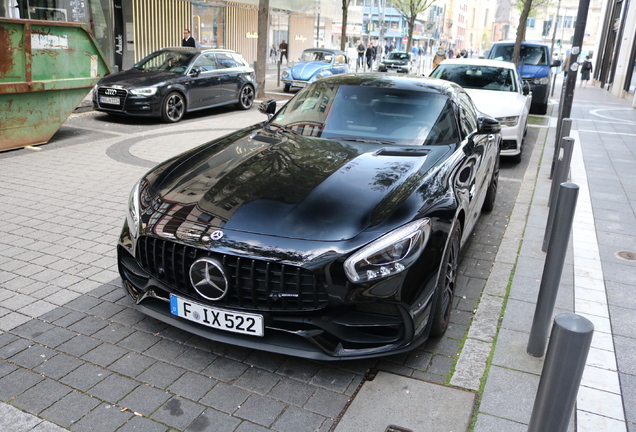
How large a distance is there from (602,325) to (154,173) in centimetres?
321

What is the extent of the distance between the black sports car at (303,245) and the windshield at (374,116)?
1.04 feet

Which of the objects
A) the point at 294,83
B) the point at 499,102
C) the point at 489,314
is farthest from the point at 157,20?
the point at 489,314

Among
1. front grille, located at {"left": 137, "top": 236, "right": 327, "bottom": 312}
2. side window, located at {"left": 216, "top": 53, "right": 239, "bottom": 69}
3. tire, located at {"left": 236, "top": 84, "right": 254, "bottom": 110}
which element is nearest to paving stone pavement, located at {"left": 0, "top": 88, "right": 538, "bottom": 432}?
front grille, located at {"left": 137, "top": 236, "right": 327, "bottom": 312}

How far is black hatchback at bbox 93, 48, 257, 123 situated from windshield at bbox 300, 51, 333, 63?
5.06m

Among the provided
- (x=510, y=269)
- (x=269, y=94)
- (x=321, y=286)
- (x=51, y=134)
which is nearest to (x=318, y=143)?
(x=321, y=286)

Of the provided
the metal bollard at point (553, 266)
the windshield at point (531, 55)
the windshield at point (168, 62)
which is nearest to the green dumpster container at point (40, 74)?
the windshield at point (168, 62)

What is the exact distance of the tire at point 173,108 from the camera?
11.8m

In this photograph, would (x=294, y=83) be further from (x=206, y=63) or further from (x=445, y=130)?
(x=445, y=130)

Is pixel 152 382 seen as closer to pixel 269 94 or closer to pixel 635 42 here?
pixel 269 94

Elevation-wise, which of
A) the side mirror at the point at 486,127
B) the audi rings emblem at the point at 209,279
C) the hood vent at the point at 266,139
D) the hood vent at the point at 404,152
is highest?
the side mirror at the point at 486,127

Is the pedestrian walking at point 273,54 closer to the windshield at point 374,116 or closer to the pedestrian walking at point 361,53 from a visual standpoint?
the pedestrian walking at point 361,53

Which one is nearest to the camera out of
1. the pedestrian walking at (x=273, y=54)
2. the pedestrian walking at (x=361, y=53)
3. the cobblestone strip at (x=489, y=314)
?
the cobblestone strip at (x=489, y=314)

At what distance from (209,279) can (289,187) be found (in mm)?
748

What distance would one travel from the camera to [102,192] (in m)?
6.66
